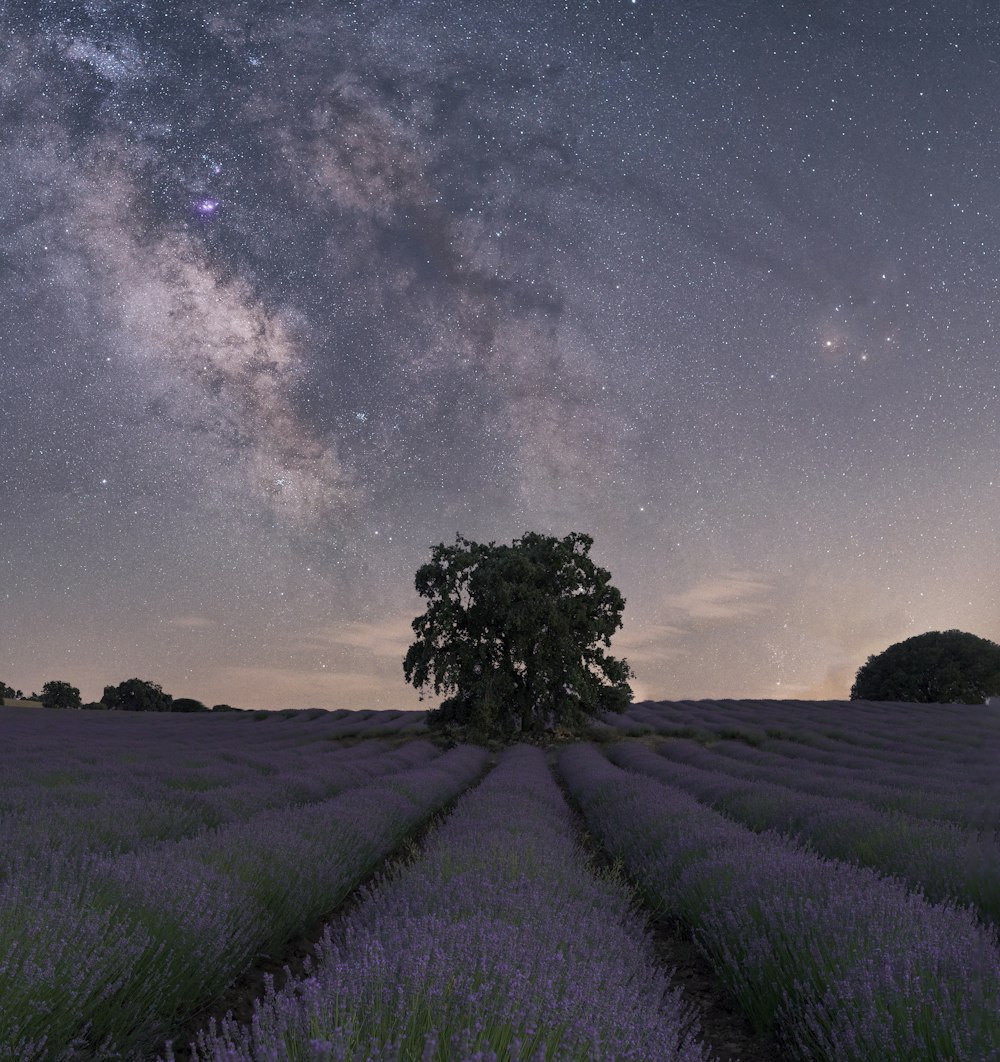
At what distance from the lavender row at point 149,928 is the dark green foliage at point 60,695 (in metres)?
56.0

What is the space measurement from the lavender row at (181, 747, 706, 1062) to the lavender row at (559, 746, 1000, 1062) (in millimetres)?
586

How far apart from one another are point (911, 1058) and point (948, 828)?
4.42m

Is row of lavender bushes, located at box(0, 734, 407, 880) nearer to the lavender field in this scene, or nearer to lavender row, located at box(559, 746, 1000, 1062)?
the lavender field

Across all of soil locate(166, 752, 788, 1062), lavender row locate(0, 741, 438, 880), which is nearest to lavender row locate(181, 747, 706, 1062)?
soil locate(166, 752, 788, 1062)

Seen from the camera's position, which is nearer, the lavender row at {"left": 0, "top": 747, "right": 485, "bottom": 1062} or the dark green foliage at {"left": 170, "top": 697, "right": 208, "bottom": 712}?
the lavender row at {"left": 0, "top": 747, "right": 485, "bottom": 1062}

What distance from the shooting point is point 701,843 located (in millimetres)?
5684

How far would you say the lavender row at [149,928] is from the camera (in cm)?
273

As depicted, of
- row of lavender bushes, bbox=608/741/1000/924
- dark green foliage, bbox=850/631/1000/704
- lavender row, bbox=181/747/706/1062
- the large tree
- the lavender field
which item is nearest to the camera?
lavender row, bbox=181/747/706/1062

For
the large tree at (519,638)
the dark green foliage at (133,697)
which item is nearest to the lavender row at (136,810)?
the large tree at (519,638)

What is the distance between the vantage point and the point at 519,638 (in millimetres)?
22703

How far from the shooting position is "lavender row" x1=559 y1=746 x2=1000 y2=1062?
2502 millimetres

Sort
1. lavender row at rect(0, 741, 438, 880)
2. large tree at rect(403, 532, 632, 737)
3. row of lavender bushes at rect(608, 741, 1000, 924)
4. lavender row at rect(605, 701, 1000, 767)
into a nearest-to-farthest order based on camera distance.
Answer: row of lavender bushes at rect(608, 741, 1000, 924)
lavender row at rect(0, 741, 438, 880)
lavender row at rect(605, 701, 1000, 767)
large tree at rect(403, 532, 632, 737)

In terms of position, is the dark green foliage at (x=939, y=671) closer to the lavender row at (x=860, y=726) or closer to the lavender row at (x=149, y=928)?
the lavender row at (x=860, y=726)

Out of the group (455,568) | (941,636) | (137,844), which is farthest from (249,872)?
(941,636)
